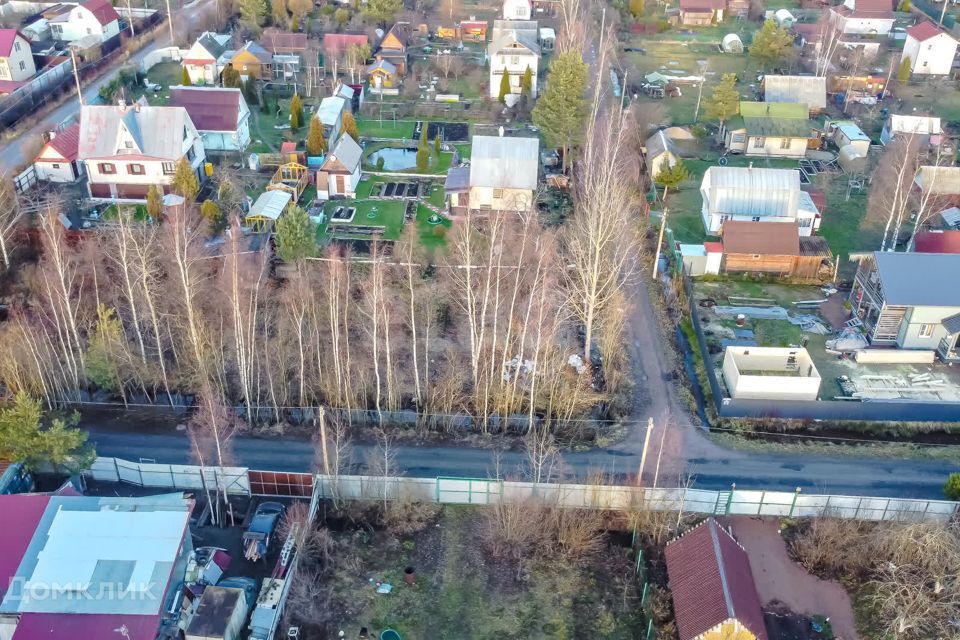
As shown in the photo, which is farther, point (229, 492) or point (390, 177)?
point (390, 177)

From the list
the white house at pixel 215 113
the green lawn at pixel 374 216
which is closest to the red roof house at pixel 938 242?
the green lawn at pixel 374 216

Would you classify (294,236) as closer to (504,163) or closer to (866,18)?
(504,163)

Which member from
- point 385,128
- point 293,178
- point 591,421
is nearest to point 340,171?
point 293,178

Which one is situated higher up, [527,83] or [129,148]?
[527,83]

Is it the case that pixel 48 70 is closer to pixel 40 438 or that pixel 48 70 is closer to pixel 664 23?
pixel 40 438

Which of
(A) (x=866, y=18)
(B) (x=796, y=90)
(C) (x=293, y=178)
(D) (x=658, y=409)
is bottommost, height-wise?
(D) (x=658, y=409)

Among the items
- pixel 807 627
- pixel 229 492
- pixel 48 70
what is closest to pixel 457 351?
pixel 229 492

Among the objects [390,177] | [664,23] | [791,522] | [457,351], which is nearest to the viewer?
[791,522]

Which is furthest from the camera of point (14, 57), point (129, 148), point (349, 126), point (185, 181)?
point (14, 57)
